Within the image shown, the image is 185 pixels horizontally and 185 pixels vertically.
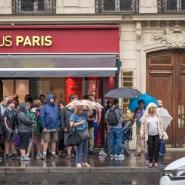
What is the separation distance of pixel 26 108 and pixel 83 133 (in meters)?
2.44

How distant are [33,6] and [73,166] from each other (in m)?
6.82

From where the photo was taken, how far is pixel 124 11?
21.1 metres

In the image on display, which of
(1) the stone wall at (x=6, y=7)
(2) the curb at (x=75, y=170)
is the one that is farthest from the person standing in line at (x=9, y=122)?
(1) the stone wall at (x=6, y=7)

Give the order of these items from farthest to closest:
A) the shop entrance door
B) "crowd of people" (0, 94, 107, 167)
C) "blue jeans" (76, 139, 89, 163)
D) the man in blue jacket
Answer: the shop entrance door, the man in blue jacket, "crowd of people" (0, 94, 107, 167), "blue jeans" (76, 139, 89, 163)

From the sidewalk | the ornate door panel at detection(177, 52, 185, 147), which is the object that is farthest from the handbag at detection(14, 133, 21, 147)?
the ornate door panel at detection(177, 52, 185, 147)

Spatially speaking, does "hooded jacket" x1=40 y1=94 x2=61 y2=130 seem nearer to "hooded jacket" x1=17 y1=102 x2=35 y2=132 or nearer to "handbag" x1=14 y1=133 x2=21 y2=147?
"hooded jacket" x1=17 y1=102 x2=35 y2=132

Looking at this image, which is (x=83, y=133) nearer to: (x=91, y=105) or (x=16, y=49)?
(x=91, y=105)

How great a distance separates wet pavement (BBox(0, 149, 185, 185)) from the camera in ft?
47.9

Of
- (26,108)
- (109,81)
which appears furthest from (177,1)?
(26,108)

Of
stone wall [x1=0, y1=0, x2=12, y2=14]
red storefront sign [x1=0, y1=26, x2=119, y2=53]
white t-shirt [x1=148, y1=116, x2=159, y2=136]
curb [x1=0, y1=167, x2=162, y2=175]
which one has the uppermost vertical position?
stone wall [x1=0, y1=0, x2=12, y2=14]

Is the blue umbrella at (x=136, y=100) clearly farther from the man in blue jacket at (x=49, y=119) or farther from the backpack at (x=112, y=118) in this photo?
the man in blue jacket at (x=49, y=119)

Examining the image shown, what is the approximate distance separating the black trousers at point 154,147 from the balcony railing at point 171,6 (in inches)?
242

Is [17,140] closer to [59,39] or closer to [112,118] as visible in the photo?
[112,118]

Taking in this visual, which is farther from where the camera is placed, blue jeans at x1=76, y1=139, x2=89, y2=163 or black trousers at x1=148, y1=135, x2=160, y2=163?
black trousers at x1=148, y1=135, x2=160, y2=163
